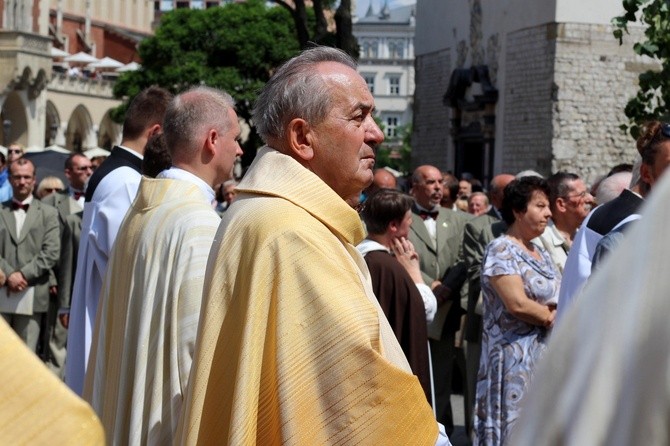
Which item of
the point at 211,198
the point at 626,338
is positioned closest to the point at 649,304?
the point at 626,338

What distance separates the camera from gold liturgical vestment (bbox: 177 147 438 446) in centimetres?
320

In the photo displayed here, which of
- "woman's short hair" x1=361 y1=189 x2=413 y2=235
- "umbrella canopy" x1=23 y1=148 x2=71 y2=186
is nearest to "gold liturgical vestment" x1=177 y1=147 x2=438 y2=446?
"woman's short hair" x1=361 y1=189 x2=413 y2=235

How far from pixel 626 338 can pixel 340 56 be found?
109 inches

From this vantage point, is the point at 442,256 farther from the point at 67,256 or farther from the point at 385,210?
the point at 67,256

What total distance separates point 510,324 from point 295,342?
3.83m

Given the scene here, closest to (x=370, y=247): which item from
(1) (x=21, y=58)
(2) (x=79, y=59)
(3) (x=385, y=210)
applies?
(3) (x=385, y=210)

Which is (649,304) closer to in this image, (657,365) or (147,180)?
(657,365)

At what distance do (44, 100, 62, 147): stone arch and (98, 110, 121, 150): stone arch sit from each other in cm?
601

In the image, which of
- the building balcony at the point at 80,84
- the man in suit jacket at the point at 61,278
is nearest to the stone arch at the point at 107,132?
the building balcony at the point at 80,84

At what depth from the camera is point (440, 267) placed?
9.95 metres

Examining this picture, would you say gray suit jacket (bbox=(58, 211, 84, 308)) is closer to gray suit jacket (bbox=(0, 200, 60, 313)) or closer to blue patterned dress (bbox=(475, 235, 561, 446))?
gray suit jacket (bbox=(0, 200, 60, 313))

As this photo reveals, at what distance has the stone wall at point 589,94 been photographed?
28891mm

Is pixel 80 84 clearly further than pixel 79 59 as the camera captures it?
No

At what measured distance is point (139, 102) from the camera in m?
6.29
